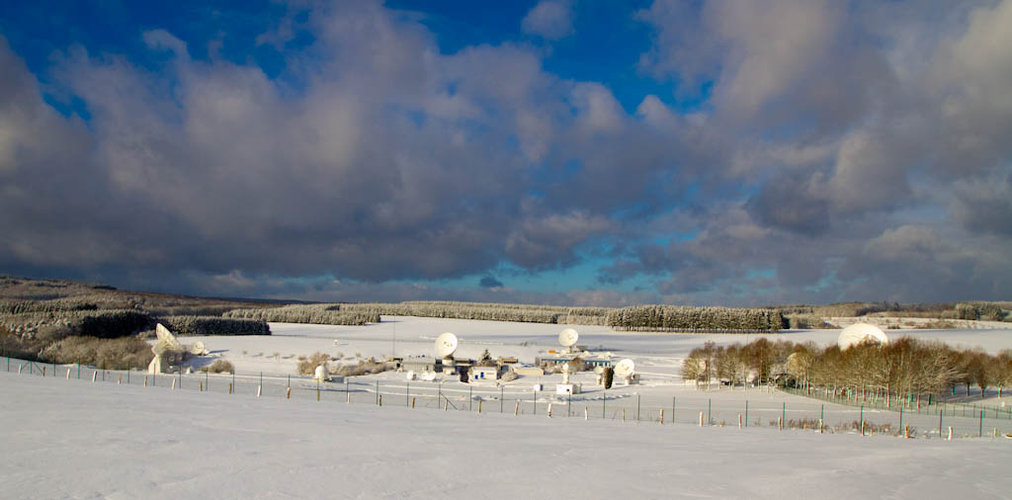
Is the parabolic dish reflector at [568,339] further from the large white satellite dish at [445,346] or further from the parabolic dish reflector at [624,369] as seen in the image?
the parabolic dish reflector at [624,369]

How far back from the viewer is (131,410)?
21219 mm

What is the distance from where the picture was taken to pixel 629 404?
42.8m

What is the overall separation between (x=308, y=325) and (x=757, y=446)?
125 metres

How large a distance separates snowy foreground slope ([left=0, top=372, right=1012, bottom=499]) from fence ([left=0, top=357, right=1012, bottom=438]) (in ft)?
28.4

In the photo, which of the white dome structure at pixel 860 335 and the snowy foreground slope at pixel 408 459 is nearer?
the snowy foreground slope at pixel 408 459

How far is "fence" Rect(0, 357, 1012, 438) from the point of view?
1325 inches

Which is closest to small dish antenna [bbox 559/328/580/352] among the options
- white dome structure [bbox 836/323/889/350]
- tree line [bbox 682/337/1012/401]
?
tree line [bbox 682/337/1012/401]

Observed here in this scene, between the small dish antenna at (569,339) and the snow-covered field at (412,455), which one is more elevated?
the snow-covered field at (412,455)

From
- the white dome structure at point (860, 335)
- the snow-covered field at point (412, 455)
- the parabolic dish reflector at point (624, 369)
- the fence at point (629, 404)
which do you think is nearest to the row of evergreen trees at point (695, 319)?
the white dome structure at point (860, 335)

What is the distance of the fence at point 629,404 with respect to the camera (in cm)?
3366

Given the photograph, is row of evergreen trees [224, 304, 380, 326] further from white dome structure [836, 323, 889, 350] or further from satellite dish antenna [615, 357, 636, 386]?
white dome structure [836, 323, 889, 350]

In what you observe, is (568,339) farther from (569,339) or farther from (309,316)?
(309,316)

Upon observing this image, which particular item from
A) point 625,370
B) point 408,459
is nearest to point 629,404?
point 625,370

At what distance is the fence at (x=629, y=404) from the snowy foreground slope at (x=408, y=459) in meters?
8.66
